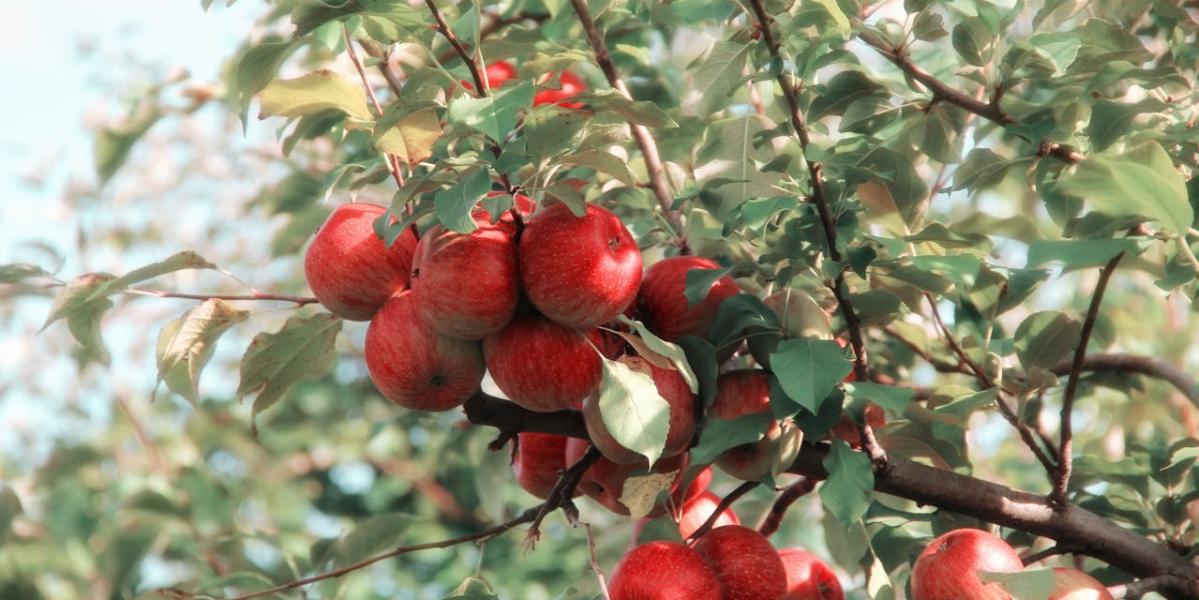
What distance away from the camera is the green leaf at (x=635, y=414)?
1.16 metres

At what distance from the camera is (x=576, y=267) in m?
1.16

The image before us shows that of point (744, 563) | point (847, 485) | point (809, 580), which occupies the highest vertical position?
point (847, 485)

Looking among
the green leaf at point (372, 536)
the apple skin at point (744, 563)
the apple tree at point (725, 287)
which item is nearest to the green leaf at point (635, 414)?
the apple tree at point (725, 287)

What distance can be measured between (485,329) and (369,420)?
80.3 inches

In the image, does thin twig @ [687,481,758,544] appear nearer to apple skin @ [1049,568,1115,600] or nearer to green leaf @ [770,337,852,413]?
green leaf @ [770,337,852,413]

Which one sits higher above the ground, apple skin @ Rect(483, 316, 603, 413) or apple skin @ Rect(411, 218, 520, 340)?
apple skin @ Rect(411, 218, 520, 340)

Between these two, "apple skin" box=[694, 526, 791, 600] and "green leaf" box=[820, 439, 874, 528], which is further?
"apple skin" box=[694, 526, 791, 600]

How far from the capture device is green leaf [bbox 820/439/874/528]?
1.22 meters

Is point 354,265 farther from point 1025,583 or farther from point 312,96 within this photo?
point 1025,583

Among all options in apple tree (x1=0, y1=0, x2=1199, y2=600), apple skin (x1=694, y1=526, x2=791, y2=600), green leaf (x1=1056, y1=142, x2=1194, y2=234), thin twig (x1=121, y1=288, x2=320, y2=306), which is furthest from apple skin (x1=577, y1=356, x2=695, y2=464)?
green leaf (x1=1056, y1=142, x2=1194, y2=234)

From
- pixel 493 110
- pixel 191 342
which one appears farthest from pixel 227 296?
pixel 493 110

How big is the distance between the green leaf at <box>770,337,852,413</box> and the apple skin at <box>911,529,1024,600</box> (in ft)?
0.65

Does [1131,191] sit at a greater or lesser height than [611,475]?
greater

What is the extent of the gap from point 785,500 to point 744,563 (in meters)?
0.24
